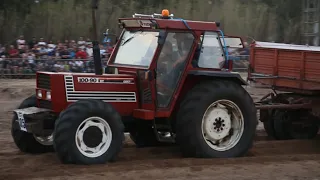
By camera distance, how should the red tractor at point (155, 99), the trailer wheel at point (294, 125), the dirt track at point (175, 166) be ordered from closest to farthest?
1. the dirt track at point (175, 166)
2. the red tractor at point (155, 99)
3. the trailer wheel at point (294, 125)

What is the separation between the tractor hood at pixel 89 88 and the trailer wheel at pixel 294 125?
131 inches

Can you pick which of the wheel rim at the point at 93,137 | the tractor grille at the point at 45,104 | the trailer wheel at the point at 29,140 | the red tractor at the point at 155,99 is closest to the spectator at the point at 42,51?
the trailer wheel at the point at 29,140

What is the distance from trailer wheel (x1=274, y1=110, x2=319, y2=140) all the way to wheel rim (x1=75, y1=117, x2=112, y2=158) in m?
3.92

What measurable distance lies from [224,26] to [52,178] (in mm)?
24815

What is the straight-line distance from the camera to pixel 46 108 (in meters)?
8.48

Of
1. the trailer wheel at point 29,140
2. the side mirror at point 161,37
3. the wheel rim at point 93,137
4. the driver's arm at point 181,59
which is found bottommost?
the trailer wheel at point 29,140

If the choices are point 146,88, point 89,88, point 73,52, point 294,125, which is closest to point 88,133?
point 89,88

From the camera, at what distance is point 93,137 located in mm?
8023

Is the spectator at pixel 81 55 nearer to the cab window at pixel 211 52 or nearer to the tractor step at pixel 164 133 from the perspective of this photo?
the tractor step at pixel 164 133

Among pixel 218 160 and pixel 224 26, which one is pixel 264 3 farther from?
pixel 218 160

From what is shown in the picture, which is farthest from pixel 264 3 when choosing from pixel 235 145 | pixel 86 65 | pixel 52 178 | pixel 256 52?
pixel 52 178

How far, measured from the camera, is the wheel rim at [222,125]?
876 cm

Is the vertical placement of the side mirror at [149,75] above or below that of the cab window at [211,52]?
below

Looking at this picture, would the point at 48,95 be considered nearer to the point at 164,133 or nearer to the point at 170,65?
the point at 170,65
